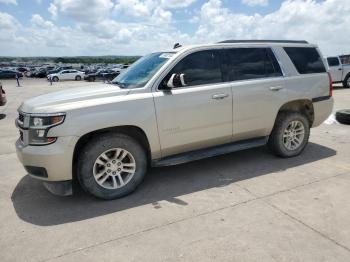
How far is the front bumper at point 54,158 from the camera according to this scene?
387cm

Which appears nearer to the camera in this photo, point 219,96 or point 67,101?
point 67,101

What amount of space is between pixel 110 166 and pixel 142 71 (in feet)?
4.84

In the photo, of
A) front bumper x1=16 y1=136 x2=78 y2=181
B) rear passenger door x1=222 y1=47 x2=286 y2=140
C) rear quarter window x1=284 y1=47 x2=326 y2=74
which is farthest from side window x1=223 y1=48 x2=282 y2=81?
front bumper x1=16 y1=136 x2=78 y2=181

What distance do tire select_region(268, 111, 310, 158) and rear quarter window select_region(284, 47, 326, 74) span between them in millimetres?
760

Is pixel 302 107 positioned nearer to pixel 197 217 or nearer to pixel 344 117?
pixel 344 117

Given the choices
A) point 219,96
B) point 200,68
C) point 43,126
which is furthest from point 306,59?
point 43,126

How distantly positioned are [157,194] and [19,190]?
1940 millimetres

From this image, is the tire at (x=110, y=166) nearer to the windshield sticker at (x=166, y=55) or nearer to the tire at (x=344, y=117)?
the windshield sticker at (x=166, y=55)

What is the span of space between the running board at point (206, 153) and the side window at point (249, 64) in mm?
977

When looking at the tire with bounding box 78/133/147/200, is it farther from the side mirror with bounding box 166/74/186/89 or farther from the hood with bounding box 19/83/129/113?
the side mirror with bounding box 166/74/186/89

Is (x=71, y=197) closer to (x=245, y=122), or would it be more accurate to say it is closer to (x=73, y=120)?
(x=73, y=120)

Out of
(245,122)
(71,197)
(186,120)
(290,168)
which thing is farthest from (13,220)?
(290,168)

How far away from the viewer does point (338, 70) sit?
57.9 feet

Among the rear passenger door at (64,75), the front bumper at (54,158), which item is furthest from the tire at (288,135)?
the rear passenger door at (64,75)
